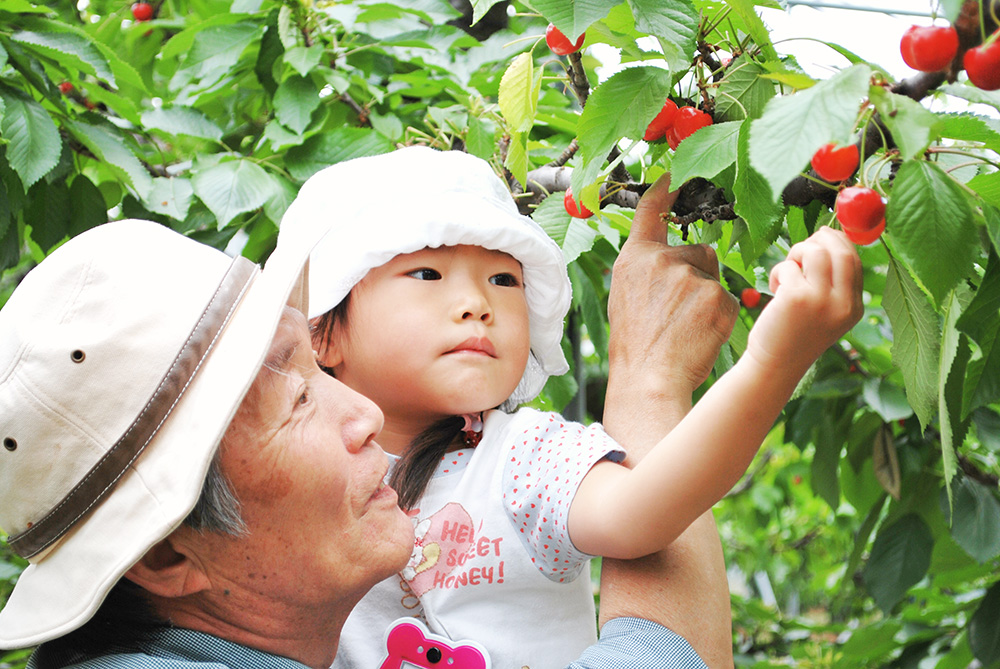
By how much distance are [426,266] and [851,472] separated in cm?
191

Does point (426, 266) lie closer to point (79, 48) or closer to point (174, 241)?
point (174, 241)

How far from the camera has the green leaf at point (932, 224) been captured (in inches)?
32.4

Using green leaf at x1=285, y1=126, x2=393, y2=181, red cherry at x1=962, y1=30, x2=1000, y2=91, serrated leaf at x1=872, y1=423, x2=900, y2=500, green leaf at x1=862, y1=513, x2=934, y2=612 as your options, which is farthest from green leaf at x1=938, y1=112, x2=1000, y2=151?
green leaf at x1=862, y1=513, x2=934, y2=612

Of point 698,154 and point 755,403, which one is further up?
point 698,154

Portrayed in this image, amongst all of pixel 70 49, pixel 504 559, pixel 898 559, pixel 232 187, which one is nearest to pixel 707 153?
pixel 504 559

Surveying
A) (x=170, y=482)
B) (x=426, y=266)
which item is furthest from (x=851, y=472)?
(x=170, y=482)

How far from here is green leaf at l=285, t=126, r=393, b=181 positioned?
2.04 metres

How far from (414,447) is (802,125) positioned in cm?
89

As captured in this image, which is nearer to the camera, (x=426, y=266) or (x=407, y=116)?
(x=426, y=266)

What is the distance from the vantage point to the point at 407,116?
2.34 m

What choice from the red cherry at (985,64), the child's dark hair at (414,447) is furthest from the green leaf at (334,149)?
the red cherry at (985,64)

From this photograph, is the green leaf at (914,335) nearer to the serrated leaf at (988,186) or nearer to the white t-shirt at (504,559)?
the serrated leaf at (988,186)

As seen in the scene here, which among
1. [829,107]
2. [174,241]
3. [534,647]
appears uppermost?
[829,107]

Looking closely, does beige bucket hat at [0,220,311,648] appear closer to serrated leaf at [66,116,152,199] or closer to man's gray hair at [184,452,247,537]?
man's gray hair at [184,452,247,537]
